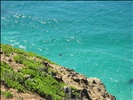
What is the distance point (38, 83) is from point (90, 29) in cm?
3966

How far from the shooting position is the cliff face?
17.2 metres

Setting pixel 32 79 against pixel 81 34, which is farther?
pixel 81 34

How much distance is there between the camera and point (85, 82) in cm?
2481

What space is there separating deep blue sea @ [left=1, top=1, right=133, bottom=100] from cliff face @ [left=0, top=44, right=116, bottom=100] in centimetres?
1656

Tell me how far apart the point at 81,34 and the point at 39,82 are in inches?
1461

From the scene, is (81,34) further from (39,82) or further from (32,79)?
(32,79)

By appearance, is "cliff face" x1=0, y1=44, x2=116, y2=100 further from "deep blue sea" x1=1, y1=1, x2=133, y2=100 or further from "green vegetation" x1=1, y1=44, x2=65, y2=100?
"deep blue sea" x1=1, y1=1, x2=133, y2=100

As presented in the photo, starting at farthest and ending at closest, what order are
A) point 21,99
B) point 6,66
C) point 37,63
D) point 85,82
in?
point 85,82, point 37,63, point 6,66, point 21,99

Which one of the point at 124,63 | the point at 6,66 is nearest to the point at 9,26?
the point at 124,63

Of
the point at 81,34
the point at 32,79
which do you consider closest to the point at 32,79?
the point at 32,79

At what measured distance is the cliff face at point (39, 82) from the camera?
1723 cm

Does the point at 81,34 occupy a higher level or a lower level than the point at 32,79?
higher

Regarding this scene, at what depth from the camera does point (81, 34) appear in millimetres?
55812

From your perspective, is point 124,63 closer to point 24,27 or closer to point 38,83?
point 24,27
